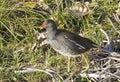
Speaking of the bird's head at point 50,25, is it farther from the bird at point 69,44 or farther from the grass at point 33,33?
the grass at point 33,33

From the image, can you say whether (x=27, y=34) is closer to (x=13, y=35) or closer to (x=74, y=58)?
(x=13, y=35)

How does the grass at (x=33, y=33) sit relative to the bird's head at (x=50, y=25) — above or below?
below

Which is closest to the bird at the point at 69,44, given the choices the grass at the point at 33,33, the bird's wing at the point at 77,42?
the bird's wing at the point at 77,42

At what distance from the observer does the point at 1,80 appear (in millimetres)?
4309

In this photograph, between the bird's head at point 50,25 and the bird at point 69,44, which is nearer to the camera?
the bird at point 69,44

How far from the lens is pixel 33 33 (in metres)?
4.77

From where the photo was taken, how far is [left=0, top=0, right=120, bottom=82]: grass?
4367mm

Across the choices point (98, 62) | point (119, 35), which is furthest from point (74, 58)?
point (119, 35)

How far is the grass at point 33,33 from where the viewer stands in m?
4.37

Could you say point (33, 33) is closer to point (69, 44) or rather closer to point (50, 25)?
point (50, 25)

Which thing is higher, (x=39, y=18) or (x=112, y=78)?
(x=39, y=18)

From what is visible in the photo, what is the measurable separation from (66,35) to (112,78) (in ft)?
1.72

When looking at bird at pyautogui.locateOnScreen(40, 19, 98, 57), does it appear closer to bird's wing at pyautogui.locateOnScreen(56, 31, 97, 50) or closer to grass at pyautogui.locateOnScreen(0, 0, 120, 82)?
bird's wing at pyautogui.locateOnScreen(56, 31, 97, 50)

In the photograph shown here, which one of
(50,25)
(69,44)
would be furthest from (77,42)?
(50,25)
